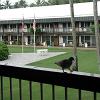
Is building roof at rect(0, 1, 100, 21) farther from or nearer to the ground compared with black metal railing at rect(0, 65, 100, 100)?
farther from the ground

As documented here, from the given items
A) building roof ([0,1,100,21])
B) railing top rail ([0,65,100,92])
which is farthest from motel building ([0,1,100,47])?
railing top rail ([0,65,100,92])

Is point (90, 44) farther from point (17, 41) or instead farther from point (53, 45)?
point (17, 41)

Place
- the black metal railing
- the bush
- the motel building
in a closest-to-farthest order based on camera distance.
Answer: the black metal railing, the bush, the motel building

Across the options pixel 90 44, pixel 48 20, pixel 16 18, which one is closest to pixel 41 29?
pixel 48 20

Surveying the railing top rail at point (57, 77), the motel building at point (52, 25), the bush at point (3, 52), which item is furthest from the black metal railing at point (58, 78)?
the motel building at point (52, 25)

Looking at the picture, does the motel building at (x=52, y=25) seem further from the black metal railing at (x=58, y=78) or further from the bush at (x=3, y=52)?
the black metal railing at (x=58, y=78)

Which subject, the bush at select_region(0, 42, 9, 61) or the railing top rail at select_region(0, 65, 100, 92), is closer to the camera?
the railing top rail at select_region(0, 65, 100, 92)

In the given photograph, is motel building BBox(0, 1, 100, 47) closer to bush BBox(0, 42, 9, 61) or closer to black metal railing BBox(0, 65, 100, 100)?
bush BBox(0, 42, 9, 61)

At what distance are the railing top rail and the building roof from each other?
185ft

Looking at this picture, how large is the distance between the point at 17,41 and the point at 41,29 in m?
4.80

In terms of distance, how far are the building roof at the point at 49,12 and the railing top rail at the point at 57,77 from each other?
56.3 meters

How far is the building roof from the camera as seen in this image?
198ft

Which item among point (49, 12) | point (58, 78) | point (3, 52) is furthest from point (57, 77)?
point (49, 12)

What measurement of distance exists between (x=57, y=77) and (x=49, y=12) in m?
61.9
